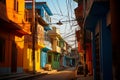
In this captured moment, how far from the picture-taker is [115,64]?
6.90 m

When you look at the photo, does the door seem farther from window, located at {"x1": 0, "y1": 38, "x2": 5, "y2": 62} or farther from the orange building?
window, located at {"x1": 0, "y1": 38, "x2": 5, "y2": 62}

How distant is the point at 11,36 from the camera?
30594 mm

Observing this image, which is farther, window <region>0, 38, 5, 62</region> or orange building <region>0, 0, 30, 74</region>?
window <region>0, 38, 5, 62</region>

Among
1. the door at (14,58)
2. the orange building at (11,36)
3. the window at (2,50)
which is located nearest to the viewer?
the orange building at (11,36)

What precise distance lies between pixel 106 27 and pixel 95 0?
8.84ft

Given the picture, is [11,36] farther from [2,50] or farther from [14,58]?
[2,50]

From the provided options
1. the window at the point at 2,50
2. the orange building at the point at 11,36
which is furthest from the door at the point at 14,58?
the window at the point at 2,50

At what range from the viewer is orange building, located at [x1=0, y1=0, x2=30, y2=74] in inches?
1082

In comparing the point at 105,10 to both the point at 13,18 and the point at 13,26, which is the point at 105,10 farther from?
the point at 13,18

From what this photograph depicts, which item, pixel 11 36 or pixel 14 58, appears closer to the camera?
pixel 11 36

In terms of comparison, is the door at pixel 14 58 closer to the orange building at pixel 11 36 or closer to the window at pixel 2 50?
the orange building at pixel 11 36

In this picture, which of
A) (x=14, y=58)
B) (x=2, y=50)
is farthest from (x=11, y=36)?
(x=2, y=50)

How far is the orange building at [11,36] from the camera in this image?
90.1ft

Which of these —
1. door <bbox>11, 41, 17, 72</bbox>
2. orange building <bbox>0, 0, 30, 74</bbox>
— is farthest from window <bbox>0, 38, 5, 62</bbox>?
door <bbox>11, 41, 17, 72</bbox>
